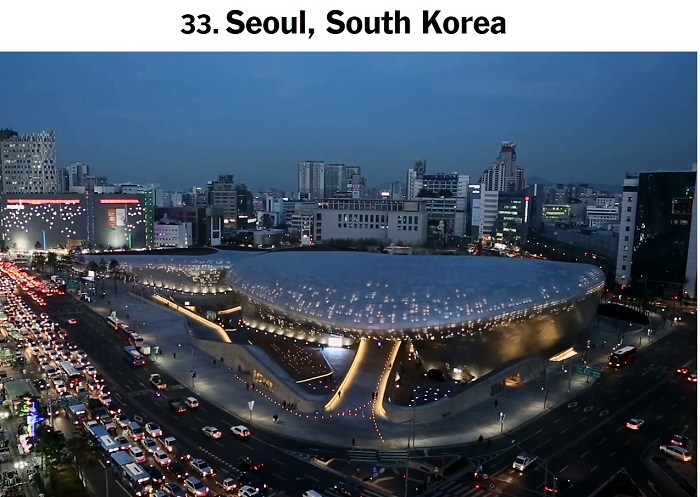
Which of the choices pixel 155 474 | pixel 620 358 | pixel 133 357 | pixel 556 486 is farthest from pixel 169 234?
pixel 556 486

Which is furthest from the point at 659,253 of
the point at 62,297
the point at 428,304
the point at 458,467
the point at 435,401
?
the point at 62,297

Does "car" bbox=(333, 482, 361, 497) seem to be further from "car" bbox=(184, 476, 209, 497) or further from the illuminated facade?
the illuminated facade

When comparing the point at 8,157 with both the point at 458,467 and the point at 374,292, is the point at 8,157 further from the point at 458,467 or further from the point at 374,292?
the point at 458,467

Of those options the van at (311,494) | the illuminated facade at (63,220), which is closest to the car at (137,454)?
the van at (311,494)

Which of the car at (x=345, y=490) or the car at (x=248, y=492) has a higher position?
the car at (x=248, y=492)

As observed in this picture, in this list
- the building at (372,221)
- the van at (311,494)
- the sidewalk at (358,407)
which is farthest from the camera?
the building at (372,221)

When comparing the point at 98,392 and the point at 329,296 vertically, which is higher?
the point at 329,296

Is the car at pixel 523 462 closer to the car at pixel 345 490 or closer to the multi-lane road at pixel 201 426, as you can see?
the multi-lane road at pixel 201 426
